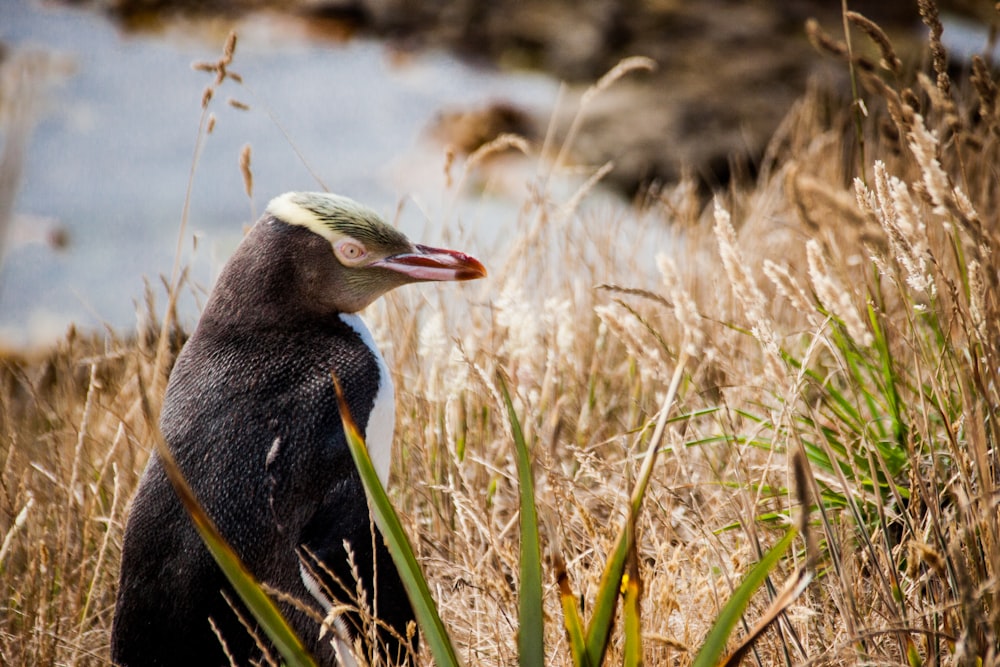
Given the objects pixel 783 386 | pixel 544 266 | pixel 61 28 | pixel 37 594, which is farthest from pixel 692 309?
pixel 61 28

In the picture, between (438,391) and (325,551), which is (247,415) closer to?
(325,551)

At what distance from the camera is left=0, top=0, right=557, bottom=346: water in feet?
14.4

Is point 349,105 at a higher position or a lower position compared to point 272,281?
lower

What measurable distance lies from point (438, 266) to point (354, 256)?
14cm

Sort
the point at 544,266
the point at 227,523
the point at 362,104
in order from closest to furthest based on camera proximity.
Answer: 1. the point at 227,523
2. the point at 544,266
3. the point at 362,104

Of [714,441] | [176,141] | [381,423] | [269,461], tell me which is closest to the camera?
[269,461]

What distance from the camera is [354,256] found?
1339 millimetres

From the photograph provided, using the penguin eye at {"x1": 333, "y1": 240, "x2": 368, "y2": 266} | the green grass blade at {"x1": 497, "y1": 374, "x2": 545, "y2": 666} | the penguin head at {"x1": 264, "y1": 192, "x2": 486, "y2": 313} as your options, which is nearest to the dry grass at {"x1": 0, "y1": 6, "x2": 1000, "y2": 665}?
the green grass blade at {"x1": 497, "y1": 374, "x2": 545, "y2": 666}

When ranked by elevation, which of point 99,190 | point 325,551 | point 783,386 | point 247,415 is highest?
point 783,386

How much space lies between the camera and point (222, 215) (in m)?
4.67

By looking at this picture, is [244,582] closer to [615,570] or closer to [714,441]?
[615,570]

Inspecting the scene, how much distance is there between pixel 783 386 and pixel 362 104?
588 centimetres

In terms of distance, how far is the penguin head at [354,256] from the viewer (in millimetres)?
1312

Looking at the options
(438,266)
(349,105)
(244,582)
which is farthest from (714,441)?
(349,105)
